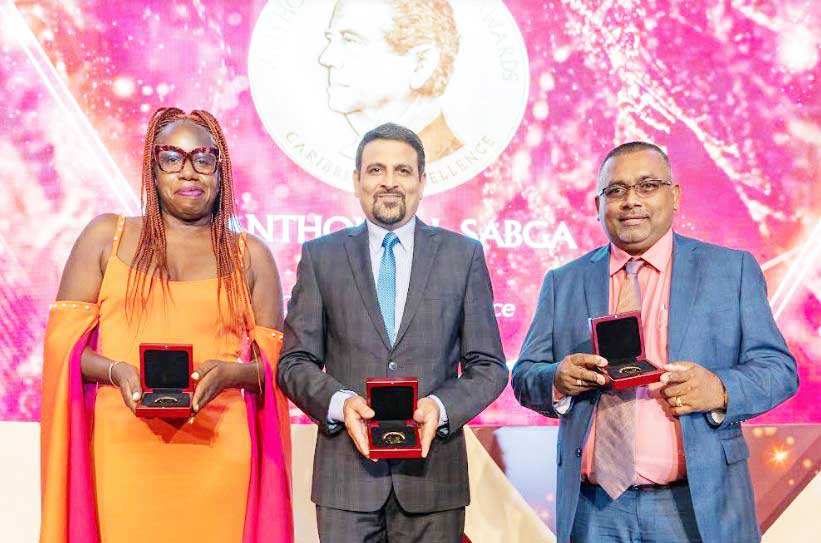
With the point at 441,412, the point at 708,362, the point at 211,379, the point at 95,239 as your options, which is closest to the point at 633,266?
the point at 708,362

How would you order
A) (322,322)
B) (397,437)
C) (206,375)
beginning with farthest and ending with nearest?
(322,322) < (206,375) < (397,437)

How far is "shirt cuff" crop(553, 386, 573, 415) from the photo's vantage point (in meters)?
2.51

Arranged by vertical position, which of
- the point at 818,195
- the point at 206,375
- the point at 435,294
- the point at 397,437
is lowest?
the point at 397,437

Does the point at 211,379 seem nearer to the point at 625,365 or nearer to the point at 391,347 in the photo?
the point at 391,347

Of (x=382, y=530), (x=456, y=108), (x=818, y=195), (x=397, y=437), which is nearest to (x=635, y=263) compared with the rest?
(x=397, y=437)

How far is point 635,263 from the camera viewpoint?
2.58 meters

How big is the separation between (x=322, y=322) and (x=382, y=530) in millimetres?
637

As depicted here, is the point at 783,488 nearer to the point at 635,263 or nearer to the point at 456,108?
the point at 635,263

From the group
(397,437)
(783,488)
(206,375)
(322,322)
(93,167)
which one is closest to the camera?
(397,437)

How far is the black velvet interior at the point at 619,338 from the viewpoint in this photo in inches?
89.3

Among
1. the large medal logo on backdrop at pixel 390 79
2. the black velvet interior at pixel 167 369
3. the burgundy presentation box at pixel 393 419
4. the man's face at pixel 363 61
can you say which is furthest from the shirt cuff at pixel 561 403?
the man's face at pixel 363 61

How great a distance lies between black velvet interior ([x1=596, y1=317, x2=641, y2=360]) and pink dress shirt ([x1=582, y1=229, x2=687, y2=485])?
6.0 inches

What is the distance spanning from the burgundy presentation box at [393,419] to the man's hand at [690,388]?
0.69 m

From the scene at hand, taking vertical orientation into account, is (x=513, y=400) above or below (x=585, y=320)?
below
